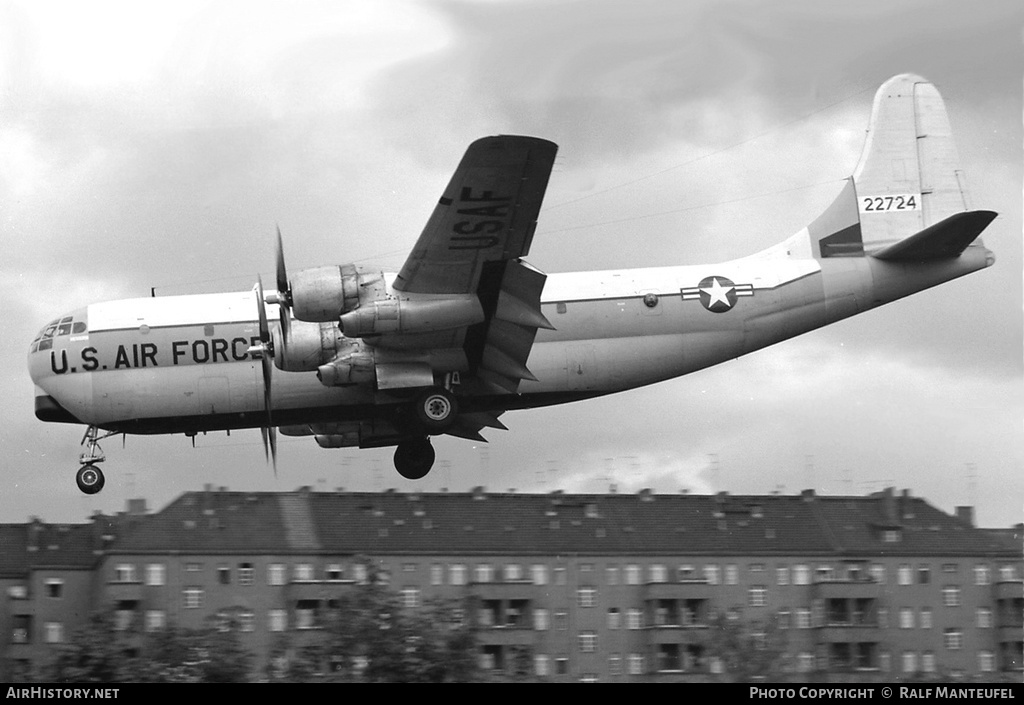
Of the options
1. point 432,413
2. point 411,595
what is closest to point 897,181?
point 432,413

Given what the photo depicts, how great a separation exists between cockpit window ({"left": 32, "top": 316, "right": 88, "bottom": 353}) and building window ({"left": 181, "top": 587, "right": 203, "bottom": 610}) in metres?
15.8

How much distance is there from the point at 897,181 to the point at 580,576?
2166 centimetres

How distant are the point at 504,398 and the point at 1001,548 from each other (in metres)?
30.2

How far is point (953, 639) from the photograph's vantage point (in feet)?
158

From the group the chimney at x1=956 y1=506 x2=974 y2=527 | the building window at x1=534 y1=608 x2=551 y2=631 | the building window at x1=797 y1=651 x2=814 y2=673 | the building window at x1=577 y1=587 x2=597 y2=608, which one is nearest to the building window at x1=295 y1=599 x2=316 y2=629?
the building window at x1=534 y1=608 x2=551 y2=631

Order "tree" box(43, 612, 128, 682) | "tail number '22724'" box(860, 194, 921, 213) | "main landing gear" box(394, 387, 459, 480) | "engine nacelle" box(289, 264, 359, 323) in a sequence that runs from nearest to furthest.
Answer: "engine nacelle" box(289, 264, 359, 323) < "main landing gear" box(394, 387, 459, 480) < "tail number '22724'" box(860, 194, 921, 213) < "tree" box(43, 612, 128, 682)

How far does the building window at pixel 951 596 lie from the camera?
50094 mm

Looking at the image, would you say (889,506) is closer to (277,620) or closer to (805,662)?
(805,662)

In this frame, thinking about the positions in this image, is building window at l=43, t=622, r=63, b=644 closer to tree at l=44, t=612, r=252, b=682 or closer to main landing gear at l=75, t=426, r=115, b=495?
tree at l=44, t=612, r=252, b=682

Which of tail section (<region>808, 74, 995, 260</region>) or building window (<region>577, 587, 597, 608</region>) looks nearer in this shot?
tail section (<region>808, 74, 995, 260</region>)

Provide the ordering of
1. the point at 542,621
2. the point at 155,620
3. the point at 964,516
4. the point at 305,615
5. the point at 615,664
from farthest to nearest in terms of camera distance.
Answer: the point at 964,516 → the point at 542,621 → the point at 305,615 → the point at 615,664 → the point at 155,620

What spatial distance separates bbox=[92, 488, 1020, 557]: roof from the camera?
165ft
